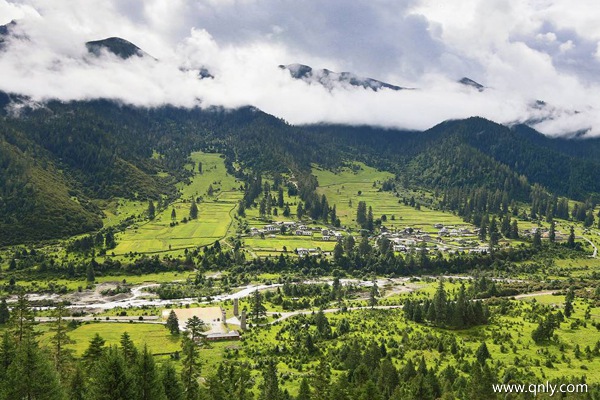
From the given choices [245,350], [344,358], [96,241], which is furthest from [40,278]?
[344,358]

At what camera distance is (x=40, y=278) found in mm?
144125

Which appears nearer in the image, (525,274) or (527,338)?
(527,338)

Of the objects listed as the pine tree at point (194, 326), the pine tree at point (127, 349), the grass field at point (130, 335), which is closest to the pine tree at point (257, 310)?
the pine tree at point (194, 326)

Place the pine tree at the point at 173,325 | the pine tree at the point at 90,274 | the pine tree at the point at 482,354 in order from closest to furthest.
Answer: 1. the pine tree at the point at 482,354
2. the pine tree at the point at 173,325
3. the pine tree at the point at 90,274

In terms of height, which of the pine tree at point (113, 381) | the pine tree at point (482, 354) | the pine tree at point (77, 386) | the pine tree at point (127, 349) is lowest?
the pine tree at point (482, 354)

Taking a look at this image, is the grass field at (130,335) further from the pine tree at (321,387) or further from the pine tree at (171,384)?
the pine tree at (321,387)

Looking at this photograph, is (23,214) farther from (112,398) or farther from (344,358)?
(112,398)

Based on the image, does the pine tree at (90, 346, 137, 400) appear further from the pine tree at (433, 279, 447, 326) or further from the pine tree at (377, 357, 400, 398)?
the pine tree at (433, 279, 447, 326)

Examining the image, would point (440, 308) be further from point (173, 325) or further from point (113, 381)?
point (113, 381)

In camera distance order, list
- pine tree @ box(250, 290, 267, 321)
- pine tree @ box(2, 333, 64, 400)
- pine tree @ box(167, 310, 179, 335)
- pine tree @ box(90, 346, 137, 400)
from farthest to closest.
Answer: pine tree @ box(250, 290, 267, 321) < pine tree @ box(167, 310, 179, 335) < pine tree @ box(2, 333, 64, 400) < pine tree @ box(90, 346, 137, 400)

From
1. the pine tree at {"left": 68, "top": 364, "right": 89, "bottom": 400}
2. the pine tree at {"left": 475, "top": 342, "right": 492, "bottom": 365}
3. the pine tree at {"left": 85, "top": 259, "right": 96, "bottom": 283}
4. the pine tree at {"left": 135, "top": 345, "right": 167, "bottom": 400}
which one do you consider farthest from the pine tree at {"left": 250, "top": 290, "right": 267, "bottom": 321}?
the pine tree at {"left": 135, "top": 345, "right": 167, "bottom": 400}

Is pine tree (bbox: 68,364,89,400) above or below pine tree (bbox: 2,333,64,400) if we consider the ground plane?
below

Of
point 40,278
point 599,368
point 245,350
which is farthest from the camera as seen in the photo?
point 40,278

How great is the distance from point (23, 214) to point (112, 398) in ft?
590
